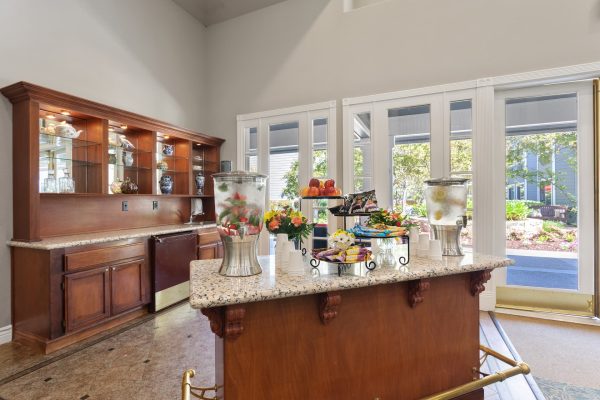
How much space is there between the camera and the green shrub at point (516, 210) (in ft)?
11.7

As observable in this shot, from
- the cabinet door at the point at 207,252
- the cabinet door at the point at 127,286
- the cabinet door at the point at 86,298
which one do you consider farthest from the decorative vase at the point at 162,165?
the cabinet door at the point at 86,298

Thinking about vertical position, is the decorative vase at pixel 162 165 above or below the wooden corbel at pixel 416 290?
above

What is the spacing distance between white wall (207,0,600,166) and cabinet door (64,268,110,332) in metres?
2.78

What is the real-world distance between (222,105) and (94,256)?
127 inches

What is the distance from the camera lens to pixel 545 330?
306 cm

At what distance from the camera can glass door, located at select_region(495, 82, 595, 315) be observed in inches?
130

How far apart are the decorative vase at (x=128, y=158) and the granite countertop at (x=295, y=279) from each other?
2744 millimetres

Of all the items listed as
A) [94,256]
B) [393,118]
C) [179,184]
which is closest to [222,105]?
[179,184]

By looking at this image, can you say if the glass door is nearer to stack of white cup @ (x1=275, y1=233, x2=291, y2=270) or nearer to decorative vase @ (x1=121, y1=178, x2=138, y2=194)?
stack of white cup @ (x1=275, y1=233, x2=291, y2=270)

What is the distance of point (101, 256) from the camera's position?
301 cm

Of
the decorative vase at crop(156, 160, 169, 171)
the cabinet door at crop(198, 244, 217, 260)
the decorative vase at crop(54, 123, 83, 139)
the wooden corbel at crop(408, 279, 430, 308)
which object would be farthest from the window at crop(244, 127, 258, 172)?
the wooden corbel at crop(408, 279, 430, 308)

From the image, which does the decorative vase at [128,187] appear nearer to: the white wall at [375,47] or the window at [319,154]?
the white wall at [375,47]

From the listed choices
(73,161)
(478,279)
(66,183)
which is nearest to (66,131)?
(73,161)

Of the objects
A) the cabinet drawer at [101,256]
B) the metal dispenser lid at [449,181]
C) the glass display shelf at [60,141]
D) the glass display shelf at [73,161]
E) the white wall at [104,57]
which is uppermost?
the white wall at [104,57]
